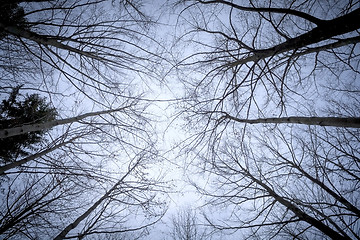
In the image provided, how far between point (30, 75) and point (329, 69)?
24.9ft

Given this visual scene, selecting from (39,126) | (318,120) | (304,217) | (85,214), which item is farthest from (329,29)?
(85,214)

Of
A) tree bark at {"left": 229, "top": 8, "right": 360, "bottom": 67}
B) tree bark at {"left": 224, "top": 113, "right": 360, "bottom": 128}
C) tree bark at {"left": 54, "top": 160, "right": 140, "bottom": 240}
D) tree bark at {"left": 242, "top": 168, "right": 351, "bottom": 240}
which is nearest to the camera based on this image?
tree bark at {"left": 229, "top": 8, "right": 360, "bottom": 67}

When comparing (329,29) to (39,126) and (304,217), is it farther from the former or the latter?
(39,126)

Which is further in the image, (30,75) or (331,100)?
(331,100)

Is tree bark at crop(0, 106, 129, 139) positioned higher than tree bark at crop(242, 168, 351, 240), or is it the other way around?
tree bark at crop(0, 106, 129, 139)

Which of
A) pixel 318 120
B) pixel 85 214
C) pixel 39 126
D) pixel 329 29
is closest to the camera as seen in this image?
pixel 329 29

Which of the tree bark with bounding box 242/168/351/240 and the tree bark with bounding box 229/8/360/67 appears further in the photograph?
the tree bark with bounding box 242/168/351/240

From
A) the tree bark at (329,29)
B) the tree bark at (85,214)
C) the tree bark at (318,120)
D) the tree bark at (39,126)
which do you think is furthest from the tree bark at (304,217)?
the tree bark at (39,126)

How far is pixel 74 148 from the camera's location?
3914 millimetres

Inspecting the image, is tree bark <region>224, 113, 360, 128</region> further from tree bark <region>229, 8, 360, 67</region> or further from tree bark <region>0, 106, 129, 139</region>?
tree bark <region>0, 106, 129, 139</region>

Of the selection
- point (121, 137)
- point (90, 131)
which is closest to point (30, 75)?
point (90, 131)

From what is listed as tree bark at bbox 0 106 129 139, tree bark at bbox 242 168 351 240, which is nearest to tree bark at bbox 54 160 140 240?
tree bark at bbox 0 106 129 139

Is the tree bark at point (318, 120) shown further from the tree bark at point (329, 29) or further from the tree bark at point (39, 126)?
the tree bark at point (39, 126)

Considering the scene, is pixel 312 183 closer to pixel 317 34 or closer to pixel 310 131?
pixel 310 131
